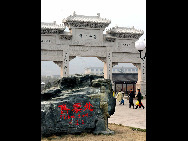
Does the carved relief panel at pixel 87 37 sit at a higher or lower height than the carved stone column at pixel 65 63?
higher

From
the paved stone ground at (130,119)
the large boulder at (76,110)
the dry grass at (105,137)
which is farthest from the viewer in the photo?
the paved stone ground at (130,119)

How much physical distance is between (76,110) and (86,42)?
14339mm

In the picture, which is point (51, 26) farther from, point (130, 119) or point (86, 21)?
point (130, 119)

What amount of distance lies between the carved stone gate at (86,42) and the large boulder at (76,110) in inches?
511

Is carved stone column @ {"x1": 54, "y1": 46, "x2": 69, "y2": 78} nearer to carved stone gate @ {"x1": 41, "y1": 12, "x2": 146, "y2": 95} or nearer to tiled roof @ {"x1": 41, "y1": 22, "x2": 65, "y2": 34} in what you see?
carved stone gate @ {"x1": 41, "y1": 12, "x2": 146, "y2": 95}

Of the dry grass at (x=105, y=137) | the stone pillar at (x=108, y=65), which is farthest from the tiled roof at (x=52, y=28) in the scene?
the dry grass at (x=105, y=137)

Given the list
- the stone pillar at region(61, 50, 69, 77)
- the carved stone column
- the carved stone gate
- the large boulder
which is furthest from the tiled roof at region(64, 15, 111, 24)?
the large boulder

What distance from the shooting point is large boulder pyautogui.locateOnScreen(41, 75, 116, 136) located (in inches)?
205

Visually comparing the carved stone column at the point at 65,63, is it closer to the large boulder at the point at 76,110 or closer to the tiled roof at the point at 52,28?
the tiled roof at the point at 52,28

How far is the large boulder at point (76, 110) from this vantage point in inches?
205

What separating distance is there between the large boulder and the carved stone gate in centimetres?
1299

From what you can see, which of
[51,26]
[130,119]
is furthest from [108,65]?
[130,119]
